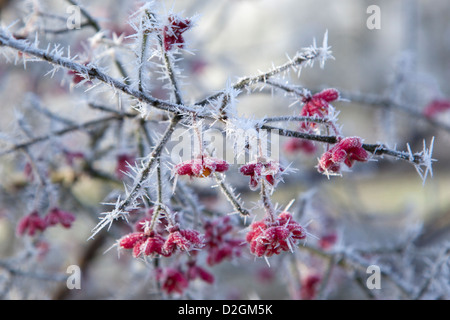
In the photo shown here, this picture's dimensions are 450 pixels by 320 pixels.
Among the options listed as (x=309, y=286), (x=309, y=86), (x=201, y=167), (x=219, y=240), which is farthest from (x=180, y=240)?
(x=309, y=86)

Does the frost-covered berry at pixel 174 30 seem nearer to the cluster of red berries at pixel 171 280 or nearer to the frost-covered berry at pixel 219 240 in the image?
the frost-covered berry at pixel 219 240

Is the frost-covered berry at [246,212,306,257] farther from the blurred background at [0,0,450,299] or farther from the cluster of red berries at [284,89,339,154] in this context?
the blurred background at [0,0,450,299]

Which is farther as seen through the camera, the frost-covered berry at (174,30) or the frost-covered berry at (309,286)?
the frost-covered berry at (309,286)

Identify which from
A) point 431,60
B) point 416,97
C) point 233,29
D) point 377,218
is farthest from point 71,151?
point 431,60

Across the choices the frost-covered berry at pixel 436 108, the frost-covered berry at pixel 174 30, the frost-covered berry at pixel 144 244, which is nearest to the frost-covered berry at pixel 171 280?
the frost-covered berry at pixel 144 244

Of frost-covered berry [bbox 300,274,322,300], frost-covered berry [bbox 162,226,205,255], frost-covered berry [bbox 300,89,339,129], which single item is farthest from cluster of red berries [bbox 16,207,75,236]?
frost-covered berry [bbox 300,274,322,300]

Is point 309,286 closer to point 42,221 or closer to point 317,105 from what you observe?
point 317,105
